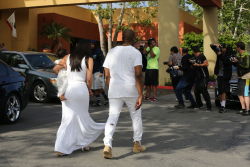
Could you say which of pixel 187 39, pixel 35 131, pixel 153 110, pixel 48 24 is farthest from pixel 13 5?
pixel 35 131

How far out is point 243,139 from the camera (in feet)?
23.1

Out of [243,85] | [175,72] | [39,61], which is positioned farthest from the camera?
[39,61]

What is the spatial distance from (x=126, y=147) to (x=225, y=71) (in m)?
4.84

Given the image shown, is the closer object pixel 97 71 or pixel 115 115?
pixel 115 115

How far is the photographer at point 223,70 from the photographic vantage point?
10.1 meters

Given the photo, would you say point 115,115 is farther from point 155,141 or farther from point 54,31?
point 54,31

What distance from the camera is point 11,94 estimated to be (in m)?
8.44

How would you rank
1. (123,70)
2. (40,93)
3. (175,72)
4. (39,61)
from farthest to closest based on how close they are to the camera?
(39,61) → (40,93) → (175,72) → (123,70)

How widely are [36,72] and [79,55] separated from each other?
21.0ft

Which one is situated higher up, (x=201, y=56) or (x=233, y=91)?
(x=201, y=56)

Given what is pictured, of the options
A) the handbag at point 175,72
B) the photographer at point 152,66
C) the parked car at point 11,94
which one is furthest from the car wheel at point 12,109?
the photographer at point 152,66

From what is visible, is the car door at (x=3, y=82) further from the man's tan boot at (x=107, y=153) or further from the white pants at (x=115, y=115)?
the man's tan boot at (x=107, y=153)

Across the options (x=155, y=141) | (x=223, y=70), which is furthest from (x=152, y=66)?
(x=155, y=141)

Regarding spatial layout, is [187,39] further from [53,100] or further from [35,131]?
[35,131]
